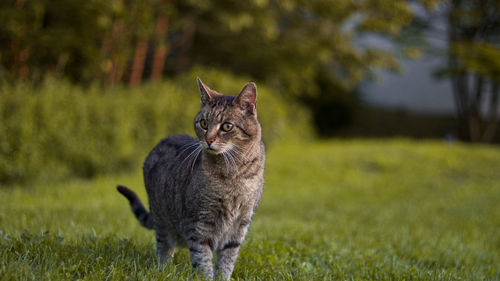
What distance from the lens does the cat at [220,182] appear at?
322 cm

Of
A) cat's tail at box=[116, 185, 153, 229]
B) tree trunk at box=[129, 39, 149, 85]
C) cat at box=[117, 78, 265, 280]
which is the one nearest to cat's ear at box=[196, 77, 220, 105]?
cat at box=[117, 78, 265, 280]

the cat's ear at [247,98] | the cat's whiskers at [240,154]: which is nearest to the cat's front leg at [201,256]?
the cat's whiskers at [240,154]

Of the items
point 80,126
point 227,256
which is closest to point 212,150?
point 227,256

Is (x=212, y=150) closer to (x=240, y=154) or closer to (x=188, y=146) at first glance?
(x=240, y=154)

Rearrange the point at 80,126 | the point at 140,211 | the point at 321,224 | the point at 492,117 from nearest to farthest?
the point at 140,211
the point at 321,224
the point at 80,126
the point at 492,117

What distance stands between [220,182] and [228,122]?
458 millimetres

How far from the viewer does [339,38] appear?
16656 mm

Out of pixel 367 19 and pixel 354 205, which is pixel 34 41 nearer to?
pixel 354 205

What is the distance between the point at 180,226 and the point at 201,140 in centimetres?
73

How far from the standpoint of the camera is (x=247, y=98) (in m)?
3.29

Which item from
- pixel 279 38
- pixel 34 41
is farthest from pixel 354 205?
pixel 279 38

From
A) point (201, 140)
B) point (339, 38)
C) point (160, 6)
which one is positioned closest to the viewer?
point (201, 140)

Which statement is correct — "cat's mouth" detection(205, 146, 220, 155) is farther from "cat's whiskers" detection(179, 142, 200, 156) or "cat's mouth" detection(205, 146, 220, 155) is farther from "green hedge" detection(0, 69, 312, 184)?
"green hedge" detection(0, 69, 312, 184)

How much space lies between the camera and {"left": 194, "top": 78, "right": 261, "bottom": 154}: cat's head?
3.15 meters
